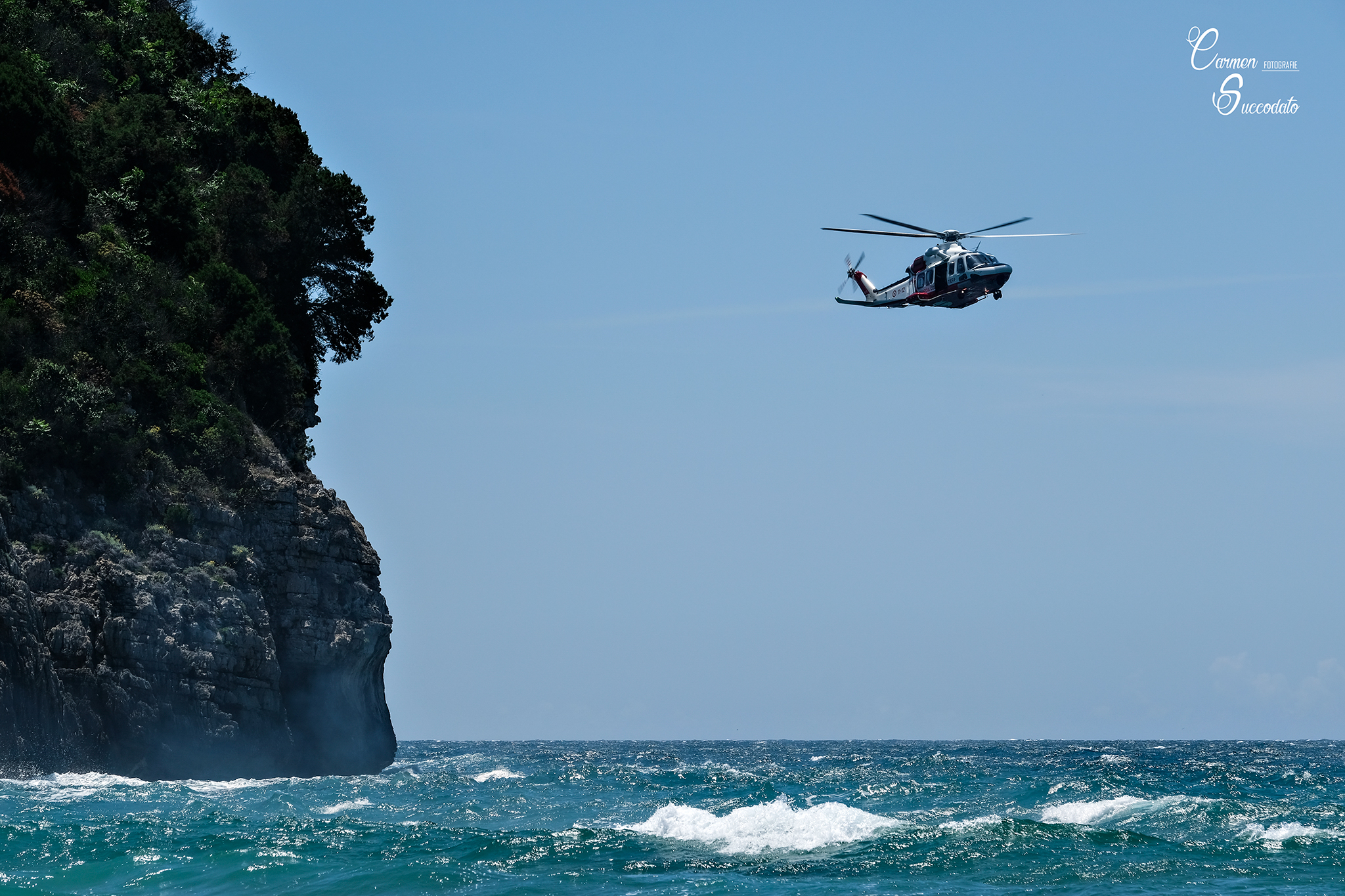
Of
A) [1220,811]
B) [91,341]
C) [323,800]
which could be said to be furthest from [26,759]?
[1220,811]

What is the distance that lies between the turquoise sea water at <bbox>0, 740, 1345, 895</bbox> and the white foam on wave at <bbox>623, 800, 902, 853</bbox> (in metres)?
0.09

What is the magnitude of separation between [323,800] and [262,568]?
38.2 ft

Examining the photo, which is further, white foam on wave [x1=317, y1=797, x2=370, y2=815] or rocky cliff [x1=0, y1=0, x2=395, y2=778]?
rocky cliff [x1=0, y1=0, x2=395, y2=778]

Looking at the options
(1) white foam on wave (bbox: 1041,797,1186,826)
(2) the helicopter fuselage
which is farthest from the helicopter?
(1) white foam on wave (bbox: 1041,797,1186,826)

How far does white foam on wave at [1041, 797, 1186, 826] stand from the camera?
3422 centimetres

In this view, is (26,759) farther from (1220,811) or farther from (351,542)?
(1220,811)

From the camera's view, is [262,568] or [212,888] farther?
[262,568]

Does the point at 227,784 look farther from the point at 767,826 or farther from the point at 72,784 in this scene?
the point at 767,826

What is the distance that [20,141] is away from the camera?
48.8 metres

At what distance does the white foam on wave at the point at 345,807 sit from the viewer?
1361 inches

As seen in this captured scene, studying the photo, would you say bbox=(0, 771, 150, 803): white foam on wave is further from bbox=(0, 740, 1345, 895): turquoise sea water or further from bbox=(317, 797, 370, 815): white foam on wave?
bbox=(317, 797, 370, 815): white foam on wave

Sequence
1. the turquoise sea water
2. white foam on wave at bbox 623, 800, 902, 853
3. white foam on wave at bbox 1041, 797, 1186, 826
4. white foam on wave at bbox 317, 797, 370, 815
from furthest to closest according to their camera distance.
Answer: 1. white foam on wave at bbox 317, 797, 370, 815
2. white foam on wave at bbox 1041, 797, 1186, 826
3. white foam on wave at bbox 623, 800, 902, 853
4. the turquoise sea water

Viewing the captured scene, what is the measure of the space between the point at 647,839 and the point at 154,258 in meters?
32.6

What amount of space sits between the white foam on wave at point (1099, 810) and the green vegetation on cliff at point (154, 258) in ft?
95.5
